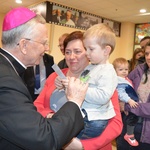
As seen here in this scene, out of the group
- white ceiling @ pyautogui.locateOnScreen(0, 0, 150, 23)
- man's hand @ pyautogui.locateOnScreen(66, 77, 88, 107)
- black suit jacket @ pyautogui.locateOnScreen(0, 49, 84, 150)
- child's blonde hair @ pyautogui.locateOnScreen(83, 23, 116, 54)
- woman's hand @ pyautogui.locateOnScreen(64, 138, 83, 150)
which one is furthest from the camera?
white ceiling @ pyautogui.locateOnScreen(0, 0, 150, 23)

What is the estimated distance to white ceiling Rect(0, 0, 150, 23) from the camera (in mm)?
6677

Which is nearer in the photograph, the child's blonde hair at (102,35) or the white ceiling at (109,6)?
the child's blonde hair at (102,35)

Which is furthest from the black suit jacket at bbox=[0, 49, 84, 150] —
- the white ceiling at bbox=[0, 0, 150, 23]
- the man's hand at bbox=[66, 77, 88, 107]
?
the white ceiling at bbox=[0, 0, 150, 23]

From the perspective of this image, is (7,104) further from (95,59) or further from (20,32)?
(95,59)

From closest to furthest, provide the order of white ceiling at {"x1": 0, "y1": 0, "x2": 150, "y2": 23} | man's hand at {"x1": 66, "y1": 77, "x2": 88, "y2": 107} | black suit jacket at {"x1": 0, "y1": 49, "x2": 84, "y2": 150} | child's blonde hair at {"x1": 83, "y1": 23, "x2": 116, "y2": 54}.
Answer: black suit jacket at {"x1": 0, "y1": 49, "x2": 84, "y2": 150}
man's hand at {"x1": 66, "y1": 77, "x2": 88, "y2": 107}
child's blonde hair at {"x1": 83, "y1": 23, "x2": 116, "y2": 54}
white ceiling at {"x1": 0, "y1": 0, "x2": 150, "y2": 23}

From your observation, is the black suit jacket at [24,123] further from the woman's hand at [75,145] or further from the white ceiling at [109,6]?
the white ceiling at [109,6]

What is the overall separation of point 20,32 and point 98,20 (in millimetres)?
7708

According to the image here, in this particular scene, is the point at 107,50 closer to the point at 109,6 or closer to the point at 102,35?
the point at 102,35

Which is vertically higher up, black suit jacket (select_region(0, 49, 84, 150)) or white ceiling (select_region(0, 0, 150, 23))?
white ceiling (select_region(0, 0, 150, 23))

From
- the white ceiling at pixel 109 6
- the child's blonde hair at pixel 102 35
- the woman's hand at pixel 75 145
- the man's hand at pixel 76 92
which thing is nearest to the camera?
the man's hand at pixel 76 92

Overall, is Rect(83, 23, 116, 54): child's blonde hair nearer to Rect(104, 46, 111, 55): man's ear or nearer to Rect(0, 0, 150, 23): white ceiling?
Rect(104, 46, 111, 55): man's ear

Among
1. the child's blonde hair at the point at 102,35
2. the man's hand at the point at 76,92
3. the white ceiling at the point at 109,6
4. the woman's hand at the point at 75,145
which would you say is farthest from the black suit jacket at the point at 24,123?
the white ceiling at the point at 109,6

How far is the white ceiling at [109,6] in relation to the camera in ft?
21.9

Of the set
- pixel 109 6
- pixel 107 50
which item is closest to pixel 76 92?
pixel 107 50
